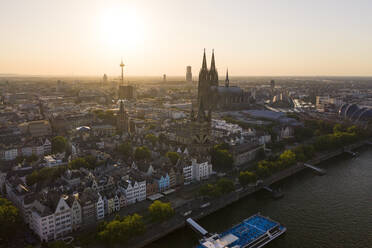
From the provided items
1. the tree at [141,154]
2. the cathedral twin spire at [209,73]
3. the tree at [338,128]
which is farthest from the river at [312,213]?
the cathedral twin spire at [209,73]

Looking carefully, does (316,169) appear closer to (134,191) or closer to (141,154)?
(141,154)

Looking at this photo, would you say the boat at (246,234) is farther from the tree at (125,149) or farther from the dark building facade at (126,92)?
the dark building facade at (126,92)

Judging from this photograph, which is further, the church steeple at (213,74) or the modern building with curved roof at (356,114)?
the church steeple at (213,74)

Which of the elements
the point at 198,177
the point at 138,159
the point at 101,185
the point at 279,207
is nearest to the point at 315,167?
the point at 279,207

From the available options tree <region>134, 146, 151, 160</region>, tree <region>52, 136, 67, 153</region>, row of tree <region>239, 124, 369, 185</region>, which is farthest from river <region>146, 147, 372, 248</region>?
tree <region>52, 136, 67, 153</region>

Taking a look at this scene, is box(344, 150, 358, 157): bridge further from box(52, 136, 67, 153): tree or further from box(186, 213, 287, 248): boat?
box(52, 136, 67, 153): tree

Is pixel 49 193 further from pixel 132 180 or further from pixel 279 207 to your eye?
pixel 279 207
